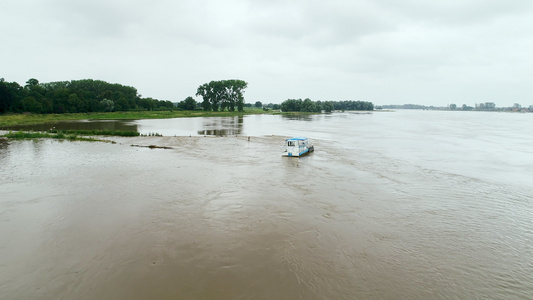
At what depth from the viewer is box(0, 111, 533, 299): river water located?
28.3ft

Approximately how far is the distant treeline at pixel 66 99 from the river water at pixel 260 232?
6898cm

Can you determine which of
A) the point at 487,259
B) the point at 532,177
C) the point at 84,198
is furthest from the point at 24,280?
the point at 532,177

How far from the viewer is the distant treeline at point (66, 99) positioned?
7412 cm

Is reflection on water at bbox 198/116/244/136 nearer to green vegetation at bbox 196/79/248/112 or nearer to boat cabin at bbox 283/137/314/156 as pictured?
boat cabin at bbox 283/137/314/156

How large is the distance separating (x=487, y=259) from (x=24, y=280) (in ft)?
54.8

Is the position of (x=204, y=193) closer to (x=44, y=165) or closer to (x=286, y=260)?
(x=286, y=260)

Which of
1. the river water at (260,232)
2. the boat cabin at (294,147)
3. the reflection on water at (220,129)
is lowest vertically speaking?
the river water at (260,232)

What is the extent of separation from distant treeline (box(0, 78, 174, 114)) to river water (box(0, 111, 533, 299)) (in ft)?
226

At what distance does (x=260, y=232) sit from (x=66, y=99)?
355 feet

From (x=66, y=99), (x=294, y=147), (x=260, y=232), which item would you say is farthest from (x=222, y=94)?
(x=260, y=232)

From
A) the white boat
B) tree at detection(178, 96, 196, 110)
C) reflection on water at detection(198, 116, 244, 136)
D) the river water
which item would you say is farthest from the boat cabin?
tree at detection(178, 96, 196, 110)

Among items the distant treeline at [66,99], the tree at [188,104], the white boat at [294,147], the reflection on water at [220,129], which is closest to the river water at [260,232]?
the white boat at [294,147]

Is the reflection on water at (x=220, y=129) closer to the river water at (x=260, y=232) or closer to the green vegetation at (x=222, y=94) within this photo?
the river water at (x=260, y=232)

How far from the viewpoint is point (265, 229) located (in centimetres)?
1234
